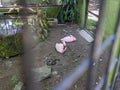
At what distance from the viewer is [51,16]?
20.1ft

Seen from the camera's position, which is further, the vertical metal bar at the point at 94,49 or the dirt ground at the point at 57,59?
the dirt ground at the point at 57,59

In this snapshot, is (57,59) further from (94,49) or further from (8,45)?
(94,49)

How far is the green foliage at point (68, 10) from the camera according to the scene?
18.9ft

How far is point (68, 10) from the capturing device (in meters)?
5.81

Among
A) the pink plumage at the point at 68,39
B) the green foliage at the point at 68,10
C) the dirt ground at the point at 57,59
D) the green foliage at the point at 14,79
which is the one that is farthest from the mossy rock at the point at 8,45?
the green foliage at the point at 68,10

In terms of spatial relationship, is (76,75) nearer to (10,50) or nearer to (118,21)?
(118,21)

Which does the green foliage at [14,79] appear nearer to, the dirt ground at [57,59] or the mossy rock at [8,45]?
the dirt ground at [57,59]

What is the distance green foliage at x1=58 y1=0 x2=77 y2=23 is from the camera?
5757 millimetres

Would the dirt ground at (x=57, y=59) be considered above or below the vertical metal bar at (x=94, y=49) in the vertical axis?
below

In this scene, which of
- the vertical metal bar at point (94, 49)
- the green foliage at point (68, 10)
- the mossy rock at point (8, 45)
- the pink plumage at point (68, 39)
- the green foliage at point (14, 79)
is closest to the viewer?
the vertical metal bar at point (94, 49)

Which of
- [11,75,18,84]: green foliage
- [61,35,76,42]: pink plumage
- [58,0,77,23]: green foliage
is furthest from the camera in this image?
[58,0,77,23]: green foliage

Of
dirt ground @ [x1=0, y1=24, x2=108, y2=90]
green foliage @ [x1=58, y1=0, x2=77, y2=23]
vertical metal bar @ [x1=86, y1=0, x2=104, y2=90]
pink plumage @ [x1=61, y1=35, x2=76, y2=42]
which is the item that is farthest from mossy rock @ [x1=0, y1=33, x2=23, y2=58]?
vertical metal bar @ [x1=86, y1=0, x2=104, y2=90]

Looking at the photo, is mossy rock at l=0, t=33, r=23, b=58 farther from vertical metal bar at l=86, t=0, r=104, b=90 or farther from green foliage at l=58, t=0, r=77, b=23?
vertical metal bar at l=86, t=0, r=104, b=90

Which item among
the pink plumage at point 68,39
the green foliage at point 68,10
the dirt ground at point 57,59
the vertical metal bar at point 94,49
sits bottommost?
the dirt ground at point 57,59
